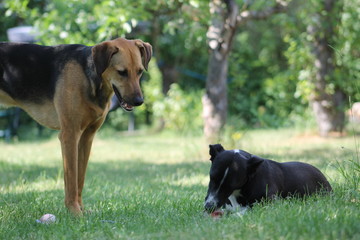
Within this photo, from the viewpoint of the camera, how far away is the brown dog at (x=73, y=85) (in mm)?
4648

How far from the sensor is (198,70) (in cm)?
1708

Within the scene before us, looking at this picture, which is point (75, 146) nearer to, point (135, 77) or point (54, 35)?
point (135, 77)

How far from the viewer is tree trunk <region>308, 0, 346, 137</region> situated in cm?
1162

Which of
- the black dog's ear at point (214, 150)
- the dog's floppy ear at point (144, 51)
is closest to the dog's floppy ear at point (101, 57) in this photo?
the dog's floppy ear at point (144, 51)

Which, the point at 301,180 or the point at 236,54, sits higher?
the point at 236,54

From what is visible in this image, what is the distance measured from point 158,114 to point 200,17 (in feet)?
19.5

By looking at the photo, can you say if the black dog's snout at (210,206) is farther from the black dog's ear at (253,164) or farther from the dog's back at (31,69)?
the dog's back at (31,69)

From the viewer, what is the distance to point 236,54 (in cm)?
1148

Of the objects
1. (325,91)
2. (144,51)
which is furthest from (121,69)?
(325,91)

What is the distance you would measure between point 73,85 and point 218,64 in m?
5.10

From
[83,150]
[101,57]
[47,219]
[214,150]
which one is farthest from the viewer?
[83,150]

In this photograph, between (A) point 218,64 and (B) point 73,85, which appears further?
(A) point 218,64

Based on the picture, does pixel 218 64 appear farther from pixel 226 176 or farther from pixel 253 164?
pixel 226 176

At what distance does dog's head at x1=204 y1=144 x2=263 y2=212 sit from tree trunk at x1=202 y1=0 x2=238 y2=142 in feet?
17.1
